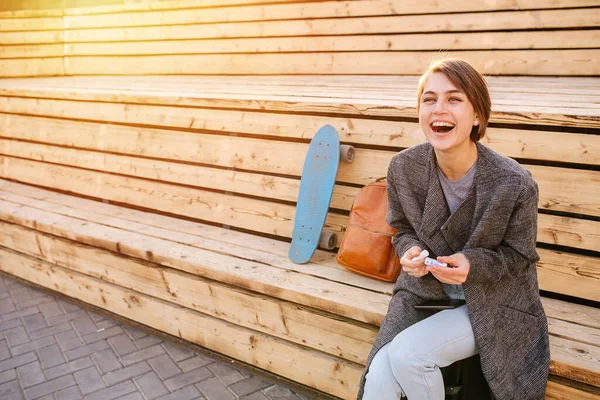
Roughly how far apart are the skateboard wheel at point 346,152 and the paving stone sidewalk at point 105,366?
1.49 m

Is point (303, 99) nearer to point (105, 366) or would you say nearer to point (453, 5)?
point (453, 5)

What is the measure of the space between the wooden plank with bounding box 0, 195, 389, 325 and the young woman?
58cm

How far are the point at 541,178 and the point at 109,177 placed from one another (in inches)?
144

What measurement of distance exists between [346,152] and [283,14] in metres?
3.14

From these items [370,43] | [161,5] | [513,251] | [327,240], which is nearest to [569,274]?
[513,251]

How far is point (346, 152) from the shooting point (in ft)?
11.2

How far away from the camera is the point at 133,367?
3.54 m

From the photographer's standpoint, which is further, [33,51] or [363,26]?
[33,51]

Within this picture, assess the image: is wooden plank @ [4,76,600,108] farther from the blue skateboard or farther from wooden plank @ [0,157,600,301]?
wooden plank @ [0,157,600,301]

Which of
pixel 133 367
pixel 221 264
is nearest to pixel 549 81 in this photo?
pixel 221 264

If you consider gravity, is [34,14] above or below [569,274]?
above

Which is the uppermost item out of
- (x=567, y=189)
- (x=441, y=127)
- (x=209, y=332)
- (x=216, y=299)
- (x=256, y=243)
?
(x=441, y=127)

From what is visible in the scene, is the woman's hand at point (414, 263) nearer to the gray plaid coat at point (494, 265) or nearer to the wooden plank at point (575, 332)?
the gray plaid coat at point (494, 265)

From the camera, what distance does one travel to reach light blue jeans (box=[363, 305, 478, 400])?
209 cm
